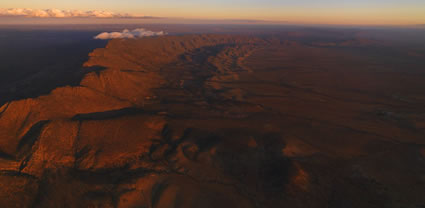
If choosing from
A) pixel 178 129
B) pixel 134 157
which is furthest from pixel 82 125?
pixel 178 129

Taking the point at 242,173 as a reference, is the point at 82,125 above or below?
above

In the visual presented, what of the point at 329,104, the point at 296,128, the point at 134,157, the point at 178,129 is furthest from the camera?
the point at 329,104

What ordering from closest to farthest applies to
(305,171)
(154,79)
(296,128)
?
(305,171)
(296,128)
(154,79)

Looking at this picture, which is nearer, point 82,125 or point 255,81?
point 82,125

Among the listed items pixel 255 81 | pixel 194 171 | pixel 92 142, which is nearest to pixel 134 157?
pixel 92 142

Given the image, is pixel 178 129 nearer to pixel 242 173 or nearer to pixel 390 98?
pixel 242 173

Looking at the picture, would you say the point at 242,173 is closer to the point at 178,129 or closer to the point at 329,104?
the point at 178,129
